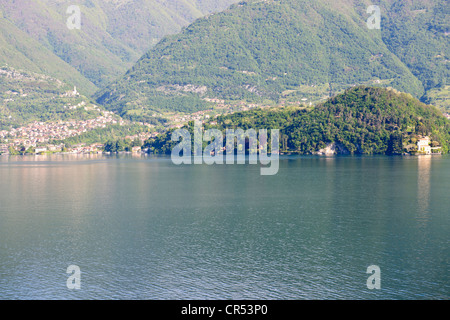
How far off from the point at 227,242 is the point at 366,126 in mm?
147003

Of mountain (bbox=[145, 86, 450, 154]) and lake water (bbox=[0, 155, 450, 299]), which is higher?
mountain (bbox=[145, 86, 450, 154])

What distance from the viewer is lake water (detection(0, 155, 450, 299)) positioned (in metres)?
27.7

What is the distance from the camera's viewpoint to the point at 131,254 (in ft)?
111

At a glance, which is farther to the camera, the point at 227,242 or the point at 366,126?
the point at 366,126

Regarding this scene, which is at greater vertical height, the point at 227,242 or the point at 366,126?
the point at 366,126

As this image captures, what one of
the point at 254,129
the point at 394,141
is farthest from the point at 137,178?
the point at 254,129

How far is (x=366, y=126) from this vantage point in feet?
574

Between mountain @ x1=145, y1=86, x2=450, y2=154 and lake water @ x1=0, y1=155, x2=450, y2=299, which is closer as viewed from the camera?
lake water @ x1=0, y1=155, x2=450, y2=299

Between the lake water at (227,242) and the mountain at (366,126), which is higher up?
the mountain at (366,126)

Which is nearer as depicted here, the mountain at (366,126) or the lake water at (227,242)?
the lake water at (227,242)

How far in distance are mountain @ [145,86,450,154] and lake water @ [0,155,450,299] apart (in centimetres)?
10521

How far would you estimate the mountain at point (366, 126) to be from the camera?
16850 cm

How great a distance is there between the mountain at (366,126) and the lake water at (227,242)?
105 meters

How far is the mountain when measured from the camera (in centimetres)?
16850
